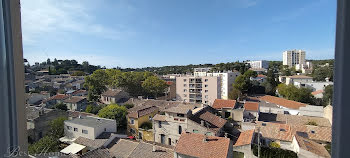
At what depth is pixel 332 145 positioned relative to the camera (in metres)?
0.46

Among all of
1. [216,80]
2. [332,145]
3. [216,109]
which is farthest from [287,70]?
[332,145]

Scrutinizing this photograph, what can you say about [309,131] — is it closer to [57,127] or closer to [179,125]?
[179,125]

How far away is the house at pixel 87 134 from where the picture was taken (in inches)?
243

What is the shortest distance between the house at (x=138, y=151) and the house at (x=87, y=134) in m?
0.66

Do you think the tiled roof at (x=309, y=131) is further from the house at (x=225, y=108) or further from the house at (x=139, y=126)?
the house at (x=139, y=126)

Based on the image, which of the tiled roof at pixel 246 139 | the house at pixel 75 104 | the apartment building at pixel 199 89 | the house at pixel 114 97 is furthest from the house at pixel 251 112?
the house at pixel 75 104

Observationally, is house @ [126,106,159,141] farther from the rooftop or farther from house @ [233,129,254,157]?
house @ [233,129,254,157]

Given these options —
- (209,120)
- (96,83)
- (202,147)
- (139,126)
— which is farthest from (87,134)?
(96,83)

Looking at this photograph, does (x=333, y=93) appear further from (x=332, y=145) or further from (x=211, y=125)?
(x=211, y=125)

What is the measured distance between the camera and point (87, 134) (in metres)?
6.68

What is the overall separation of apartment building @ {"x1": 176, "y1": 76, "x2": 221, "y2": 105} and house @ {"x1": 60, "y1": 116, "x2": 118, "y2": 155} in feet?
33.8

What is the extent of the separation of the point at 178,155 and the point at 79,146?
374 centimetres

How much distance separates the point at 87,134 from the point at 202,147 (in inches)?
179

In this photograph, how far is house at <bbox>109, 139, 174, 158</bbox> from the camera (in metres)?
5.33
